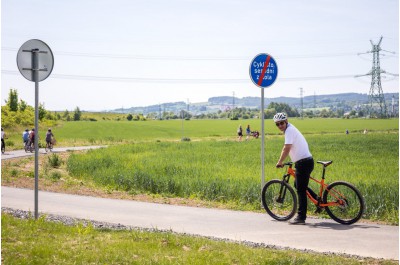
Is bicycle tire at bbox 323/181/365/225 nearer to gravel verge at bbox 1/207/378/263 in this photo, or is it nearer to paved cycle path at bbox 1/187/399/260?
paved cycle path at bbox 1/187/399/260

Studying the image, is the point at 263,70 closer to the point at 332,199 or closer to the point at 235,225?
the point at 332,199

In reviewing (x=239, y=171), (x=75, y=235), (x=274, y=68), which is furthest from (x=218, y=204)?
(x=239, y=171)

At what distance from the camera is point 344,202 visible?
9.88m

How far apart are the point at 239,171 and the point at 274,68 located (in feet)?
26.8

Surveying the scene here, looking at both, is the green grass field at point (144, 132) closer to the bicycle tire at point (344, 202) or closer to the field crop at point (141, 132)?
the field crop at point (141, 132)

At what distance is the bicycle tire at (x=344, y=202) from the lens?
9.82 meters

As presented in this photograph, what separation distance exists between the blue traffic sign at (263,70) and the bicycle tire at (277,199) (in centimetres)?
227

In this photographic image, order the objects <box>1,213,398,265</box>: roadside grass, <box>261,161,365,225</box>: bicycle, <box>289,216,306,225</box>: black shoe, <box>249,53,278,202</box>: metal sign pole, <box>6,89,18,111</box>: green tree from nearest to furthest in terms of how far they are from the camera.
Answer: <box>1,213,398,265</box>: roadside grass
<box>261,161,365,225</box>: bicycle
<box>289,216,306,225</box>: black shoe
<box>249,53,278,202</box>: metal sign pole
<box>6,89,18,111</box>: green tree

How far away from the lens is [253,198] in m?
12.7

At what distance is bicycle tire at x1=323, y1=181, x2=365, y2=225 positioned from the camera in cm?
982

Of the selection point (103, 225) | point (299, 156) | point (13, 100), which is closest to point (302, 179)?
point (299, 156)

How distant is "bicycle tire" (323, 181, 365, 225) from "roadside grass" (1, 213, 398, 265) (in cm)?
268

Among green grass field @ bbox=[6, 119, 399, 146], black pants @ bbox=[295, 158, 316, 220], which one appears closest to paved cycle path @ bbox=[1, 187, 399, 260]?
→ black pants @ bbox=[295, 158, 316, 220]

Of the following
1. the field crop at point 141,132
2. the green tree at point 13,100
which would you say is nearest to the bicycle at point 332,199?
the field crop at point 141,132
